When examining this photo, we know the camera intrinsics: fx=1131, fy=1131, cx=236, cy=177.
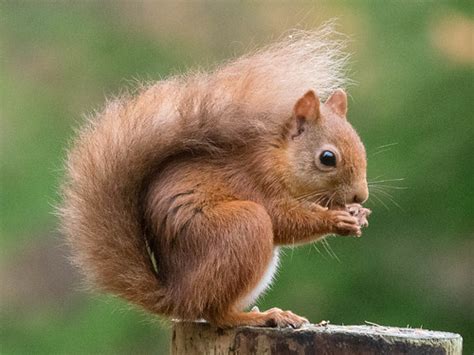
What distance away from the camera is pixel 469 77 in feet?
15.8

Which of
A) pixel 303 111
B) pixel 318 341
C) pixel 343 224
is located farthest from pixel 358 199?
pixel 318 341

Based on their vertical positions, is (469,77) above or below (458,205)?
above

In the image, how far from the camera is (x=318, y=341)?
2.57 metres

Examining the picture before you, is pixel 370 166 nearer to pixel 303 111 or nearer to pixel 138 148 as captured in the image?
pixel 303 111

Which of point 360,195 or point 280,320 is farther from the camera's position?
point 360,195

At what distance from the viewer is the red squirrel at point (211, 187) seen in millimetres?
2779

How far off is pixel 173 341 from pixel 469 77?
2.40m

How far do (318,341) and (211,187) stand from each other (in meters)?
0.49

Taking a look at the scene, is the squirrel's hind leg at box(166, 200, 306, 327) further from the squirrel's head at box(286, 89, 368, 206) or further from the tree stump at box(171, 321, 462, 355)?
the squirrel's head at box(286, 89, 368, 206)

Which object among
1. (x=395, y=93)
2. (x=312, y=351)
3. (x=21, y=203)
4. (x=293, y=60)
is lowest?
(x=312, y=351)

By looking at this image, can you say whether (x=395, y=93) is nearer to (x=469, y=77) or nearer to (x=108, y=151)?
(x=469, y=77)

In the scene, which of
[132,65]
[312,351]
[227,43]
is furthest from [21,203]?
[312,351]

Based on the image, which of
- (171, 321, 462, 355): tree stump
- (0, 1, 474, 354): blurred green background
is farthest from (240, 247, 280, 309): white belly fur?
(0, 1, 474, 354): blurred green background

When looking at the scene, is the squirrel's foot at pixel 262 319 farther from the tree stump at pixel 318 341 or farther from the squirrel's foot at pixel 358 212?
the squirrel's foot at pixel 358 212
